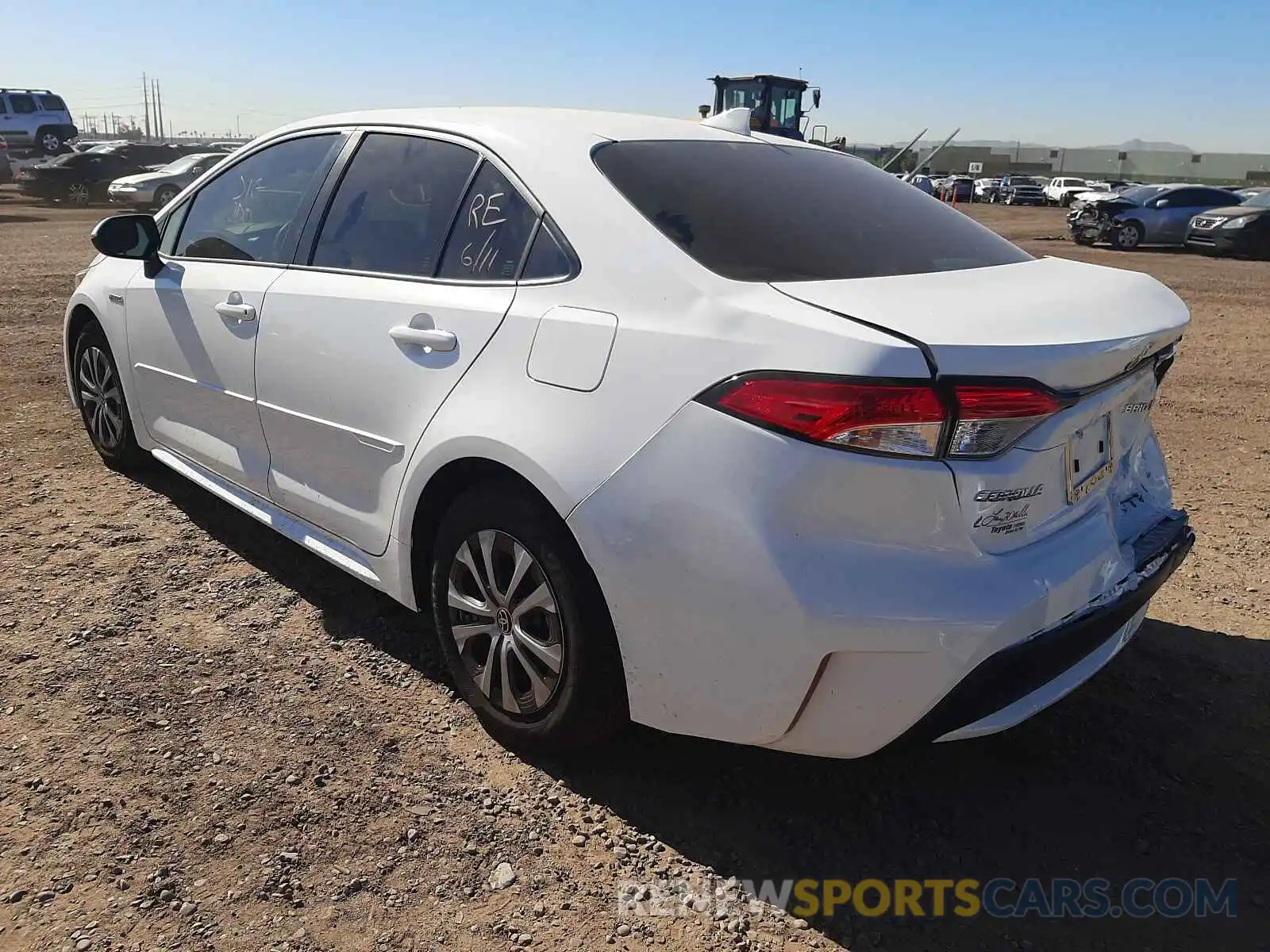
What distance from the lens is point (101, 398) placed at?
462cm

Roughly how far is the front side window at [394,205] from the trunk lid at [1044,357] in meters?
1.16

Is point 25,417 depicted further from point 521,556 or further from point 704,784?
point 704,784

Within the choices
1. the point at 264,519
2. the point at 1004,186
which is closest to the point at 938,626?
the point at 264,519

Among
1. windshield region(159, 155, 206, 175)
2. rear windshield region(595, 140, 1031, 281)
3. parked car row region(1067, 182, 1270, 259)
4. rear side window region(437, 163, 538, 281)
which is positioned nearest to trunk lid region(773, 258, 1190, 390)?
rear windshield region(595, 140, 1031, 281)

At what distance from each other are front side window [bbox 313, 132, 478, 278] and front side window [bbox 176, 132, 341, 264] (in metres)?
0.21

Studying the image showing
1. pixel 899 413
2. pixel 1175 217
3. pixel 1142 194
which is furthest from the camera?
pixel 1142 194

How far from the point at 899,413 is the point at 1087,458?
1.96ft

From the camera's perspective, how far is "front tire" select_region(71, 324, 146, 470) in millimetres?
4461

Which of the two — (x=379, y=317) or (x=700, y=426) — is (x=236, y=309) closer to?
(x=379, y=317)

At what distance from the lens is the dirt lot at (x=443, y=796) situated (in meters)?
2.12

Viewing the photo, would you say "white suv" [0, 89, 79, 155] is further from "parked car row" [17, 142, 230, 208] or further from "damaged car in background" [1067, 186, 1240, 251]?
"damaged car in background" [1067, 186, 1240, 251]

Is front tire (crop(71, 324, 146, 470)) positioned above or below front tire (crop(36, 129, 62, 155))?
below

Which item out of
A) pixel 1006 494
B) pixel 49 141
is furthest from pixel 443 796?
pixel 49 141

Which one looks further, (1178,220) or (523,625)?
(1178,220)
